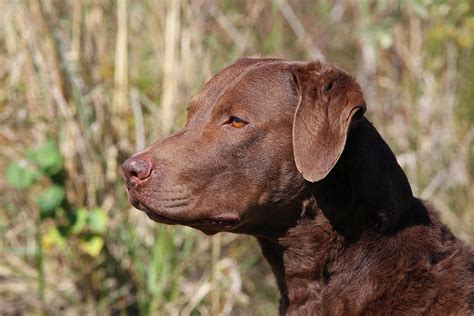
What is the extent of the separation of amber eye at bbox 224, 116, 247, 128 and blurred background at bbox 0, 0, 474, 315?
2.10 metres

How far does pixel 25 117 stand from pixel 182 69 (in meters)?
1.00

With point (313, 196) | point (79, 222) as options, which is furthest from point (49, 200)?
point (313, 196)

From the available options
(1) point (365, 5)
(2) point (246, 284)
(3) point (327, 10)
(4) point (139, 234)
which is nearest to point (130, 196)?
(4) point (139, 234)

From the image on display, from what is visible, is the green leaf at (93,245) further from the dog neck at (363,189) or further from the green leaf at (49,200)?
the dog neck at (363,189)

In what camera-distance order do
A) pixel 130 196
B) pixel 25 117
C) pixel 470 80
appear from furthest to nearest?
1. pixel 470 80
2. pixel 25 117
3. pixel 130 196

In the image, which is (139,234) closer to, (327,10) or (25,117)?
(25,117)

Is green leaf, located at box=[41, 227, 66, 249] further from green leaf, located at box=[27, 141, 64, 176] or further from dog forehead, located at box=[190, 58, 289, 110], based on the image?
dog forehead, located at box=[190, 58, 289, 110]

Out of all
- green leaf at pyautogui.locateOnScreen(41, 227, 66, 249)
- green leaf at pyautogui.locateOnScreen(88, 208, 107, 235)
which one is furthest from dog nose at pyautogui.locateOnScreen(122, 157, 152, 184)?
green leaf at pyautogui.locateOnScreen(41, 227, 66, 249)

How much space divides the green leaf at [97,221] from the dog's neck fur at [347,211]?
6.91 ft

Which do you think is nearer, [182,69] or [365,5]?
[182,69]

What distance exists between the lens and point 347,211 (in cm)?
373

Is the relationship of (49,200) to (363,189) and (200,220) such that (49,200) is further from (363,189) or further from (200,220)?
(363,189)

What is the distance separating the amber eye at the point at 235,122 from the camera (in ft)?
12.3

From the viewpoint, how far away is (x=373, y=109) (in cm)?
722
